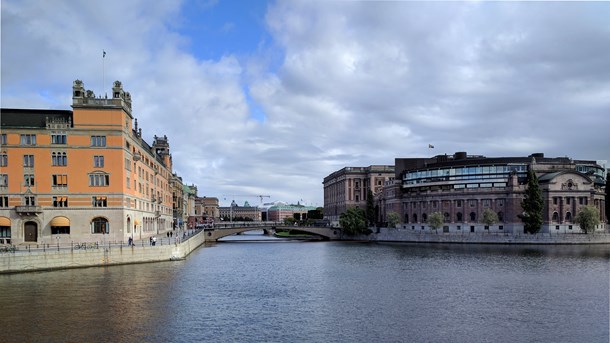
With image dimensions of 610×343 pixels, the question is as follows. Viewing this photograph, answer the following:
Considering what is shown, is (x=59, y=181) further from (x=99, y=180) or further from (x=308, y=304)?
(x=308, y=304)

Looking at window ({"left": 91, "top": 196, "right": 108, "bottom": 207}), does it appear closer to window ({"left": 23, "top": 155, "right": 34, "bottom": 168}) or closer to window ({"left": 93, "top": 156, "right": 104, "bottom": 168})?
window ({"left": 93, "top": 156, "right": 104, "bottom": 168})

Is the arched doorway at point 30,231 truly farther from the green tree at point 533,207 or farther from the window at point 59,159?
the green tree at point 533,207

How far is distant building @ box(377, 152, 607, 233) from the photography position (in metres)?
155

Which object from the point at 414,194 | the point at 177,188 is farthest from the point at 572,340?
the point at 177,188

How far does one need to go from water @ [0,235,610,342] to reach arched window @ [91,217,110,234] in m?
16.6

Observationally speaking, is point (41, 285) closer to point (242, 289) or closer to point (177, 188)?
point (242, 289)

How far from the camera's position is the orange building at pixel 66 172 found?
8862 cm

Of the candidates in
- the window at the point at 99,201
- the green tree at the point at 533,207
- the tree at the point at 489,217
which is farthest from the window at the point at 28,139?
the green tree at the point at 533,207

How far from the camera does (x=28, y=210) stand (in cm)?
8738

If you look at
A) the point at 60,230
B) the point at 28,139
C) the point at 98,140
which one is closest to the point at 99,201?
the point at 60,230

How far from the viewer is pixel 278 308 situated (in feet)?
164

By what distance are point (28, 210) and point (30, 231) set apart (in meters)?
4.19

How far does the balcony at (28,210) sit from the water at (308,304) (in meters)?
20.8

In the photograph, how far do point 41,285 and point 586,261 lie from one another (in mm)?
87672
